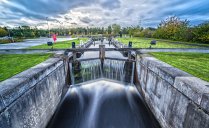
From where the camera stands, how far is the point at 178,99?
4875 mm

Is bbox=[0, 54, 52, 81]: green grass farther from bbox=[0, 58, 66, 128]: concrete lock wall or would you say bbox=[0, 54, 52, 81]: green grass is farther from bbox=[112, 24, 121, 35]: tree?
bbox=[112, 24, 121, 35]: tree

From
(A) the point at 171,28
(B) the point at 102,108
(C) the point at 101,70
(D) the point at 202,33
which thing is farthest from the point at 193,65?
(A) the point at 171,28

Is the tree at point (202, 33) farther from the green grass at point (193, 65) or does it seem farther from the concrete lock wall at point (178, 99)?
the concrete lock wall at point (178, 99)

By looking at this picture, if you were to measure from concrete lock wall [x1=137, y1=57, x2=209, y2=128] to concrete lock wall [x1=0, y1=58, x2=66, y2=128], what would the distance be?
5771 millimetres

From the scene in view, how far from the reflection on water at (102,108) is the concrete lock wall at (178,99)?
124 cm

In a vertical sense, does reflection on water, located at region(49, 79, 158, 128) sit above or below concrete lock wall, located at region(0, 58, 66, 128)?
below

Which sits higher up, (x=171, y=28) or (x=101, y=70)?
(x=171, y=28)

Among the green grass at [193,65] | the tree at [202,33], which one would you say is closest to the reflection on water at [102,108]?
the green grass at [193,65]

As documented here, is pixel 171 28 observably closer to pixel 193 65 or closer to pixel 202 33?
pixel 202 33

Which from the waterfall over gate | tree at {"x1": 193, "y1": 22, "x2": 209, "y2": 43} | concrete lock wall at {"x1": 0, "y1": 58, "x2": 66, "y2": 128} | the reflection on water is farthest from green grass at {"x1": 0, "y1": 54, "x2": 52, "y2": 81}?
tree at {"x1": 193, "y1": 22, "x2": 209, "y2": 43}

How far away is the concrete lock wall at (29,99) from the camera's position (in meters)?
3.81

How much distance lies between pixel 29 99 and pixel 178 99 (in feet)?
19.2

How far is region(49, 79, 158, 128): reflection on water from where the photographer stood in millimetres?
7002

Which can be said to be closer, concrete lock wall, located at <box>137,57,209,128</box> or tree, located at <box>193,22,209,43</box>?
concrete lock wall, located at <box>137,57,209,128</box>
